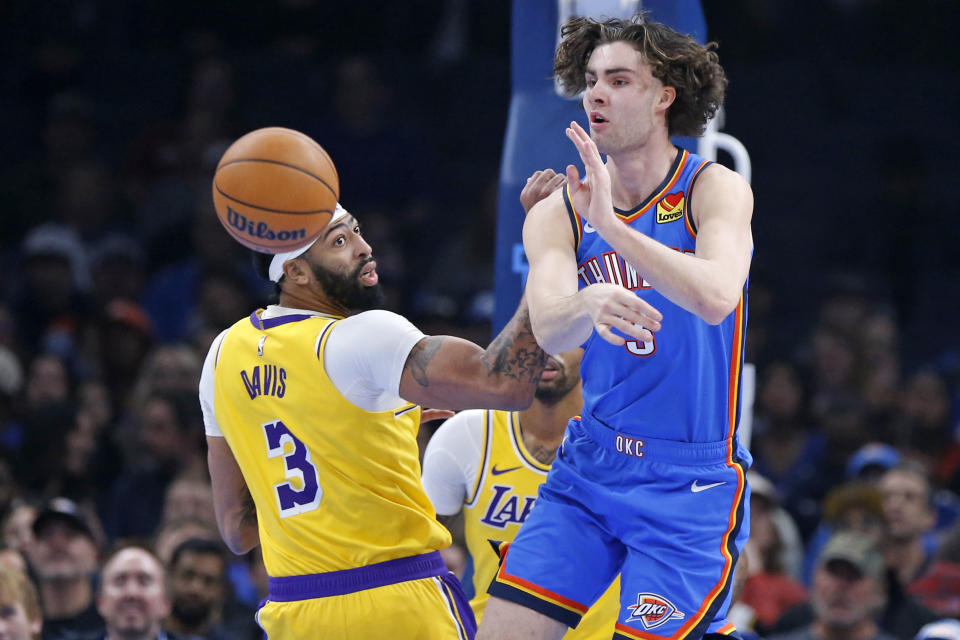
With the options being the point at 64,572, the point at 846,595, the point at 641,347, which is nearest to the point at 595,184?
the point at 641,347

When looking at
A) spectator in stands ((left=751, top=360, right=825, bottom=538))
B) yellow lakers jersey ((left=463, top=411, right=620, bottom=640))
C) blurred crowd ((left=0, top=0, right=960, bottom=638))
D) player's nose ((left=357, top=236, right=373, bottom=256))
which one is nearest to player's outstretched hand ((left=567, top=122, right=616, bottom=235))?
player's nose ((left=357, top=236, right=373, bottom=256))

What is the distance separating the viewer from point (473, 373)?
470cm

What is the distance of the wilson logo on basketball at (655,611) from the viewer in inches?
175

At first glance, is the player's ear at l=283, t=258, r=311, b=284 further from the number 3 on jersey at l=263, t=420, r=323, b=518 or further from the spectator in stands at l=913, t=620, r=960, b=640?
the spectator in stands at l=913, t=620, r=960, b=640

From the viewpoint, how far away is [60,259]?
1151cm

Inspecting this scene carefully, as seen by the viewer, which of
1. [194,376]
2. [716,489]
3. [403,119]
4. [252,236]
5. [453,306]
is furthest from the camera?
[403,119]

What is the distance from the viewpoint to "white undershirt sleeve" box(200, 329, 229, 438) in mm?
5070

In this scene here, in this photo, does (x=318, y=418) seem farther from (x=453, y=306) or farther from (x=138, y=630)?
(x=453, y=306)

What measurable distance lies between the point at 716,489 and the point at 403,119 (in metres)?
9.61

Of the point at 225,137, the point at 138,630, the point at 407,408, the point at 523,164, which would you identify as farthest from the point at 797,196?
the point at 407,408

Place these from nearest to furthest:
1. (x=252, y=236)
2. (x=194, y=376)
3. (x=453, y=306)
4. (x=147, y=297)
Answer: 1. (x=252, y=236)
2. (x=194, y=376)
3. (x=453, y=306)
4. (x=147, y=297)

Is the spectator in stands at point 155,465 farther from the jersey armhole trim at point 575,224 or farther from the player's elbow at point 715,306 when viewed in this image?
the player's elbow at point 715,306

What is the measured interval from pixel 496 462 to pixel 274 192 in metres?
1.64

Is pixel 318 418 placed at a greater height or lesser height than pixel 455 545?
greater
